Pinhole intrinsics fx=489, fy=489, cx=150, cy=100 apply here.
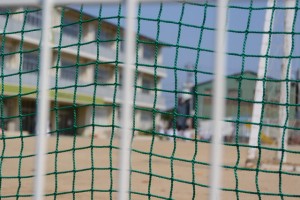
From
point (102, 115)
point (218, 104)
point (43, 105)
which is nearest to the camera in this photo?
point (218, 104)

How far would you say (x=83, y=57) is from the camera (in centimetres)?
2869

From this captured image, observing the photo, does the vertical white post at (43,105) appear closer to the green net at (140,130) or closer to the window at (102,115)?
the green net at (140,130)

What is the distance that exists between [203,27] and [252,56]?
1.40 feet

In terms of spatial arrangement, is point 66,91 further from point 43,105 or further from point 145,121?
point 43,105

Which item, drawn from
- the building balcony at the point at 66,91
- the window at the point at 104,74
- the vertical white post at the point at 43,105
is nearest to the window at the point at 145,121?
the building balcony at the point at 66,91

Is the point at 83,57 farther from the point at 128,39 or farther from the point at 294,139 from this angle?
the point at 128,39

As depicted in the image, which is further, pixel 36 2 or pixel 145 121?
pixel 145 121

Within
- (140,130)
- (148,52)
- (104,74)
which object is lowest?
(140,130)

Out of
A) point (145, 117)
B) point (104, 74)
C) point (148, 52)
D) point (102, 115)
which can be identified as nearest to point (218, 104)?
point (104, 74)

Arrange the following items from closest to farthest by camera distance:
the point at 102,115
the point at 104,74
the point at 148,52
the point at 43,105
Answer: the point at 43,105 → the point at 104,74 → the point at 102,115 → the point at 148,52

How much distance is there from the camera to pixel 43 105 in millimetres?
1532

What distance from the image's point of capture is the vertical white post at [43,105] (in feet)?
5.02

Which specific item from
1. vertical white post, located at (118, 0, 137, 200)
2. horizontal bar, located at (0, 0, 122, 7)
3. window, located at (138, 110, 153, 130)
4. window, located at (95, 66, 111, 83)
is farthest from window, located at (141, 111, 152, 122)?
vertical white post, located at (118, 0, 137, 200)

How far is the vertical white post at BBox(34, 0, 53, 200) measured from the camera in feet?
5.02
